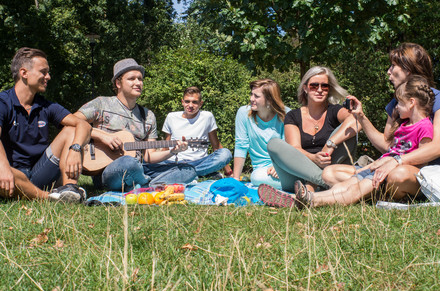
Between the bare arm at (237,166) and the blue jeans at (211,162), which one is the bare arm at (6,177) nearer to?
the bare arm at (237,166)

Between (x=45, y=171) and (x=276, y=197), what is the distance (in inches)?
97.2

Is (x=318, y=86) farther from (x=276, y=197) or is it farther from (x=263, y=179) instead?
(x=276, y=197)

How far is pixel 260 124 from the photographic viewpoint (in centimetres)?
614

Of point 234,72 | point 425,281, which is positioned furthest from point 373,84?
point 425,281

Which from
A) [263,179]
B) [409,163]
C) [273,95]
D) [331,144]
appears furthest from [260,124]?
[409,163]

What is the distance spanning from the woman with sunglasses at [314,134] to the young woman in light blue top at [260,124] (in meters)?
0.59

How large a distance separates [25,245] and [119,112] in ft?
11.4

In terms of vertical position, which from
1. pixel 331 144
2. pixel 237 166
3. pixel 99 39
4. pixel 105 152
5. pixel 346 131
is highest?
pixel 99 39

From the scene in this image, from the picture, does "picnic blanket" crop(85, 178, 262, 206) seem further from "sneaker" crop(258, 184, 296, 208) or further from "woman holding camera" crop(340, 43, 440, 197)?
"woman holding camera" crop(340, 43, 440, 197)

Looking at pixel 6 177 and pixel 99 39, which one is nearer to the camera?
pixel 6 177

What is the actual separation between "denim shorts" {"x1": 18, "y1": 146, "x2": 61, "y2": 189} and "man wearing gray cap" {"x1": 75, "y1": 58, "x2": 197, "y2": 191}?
0.95 m

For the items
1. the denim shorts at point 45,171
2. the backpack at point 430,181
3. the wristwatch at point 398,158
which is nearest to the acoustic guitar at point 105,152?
the denim shorts at point 45,171

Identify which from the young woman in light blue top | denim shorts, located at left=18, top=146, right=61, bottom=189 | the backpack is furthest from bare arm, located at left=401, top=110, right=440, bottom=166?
denim shorts, located at left=18, top=146, right=61, bottom=189

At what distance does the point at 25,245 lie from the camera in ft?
8.62
